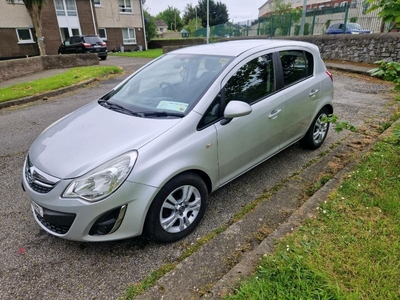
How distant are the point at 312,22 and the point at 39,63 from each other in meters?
14.4

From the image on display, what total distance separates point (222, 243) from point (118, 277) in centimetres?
90

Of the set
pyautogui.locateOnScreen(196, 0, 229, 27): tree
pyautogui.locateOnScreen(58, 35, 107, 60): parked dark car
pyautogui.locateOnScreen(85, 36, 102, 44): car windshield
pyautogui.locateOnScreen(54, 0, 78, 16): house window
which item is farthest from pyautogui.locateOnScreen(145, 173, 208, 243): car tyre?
pyautogui.locateOnScreen(196, 0, 229, 27): tree

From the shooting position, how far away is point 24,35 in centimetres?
2319

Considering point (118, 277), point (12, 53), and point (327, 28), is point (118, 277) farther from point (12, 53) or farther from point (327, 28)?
point (12, 53)

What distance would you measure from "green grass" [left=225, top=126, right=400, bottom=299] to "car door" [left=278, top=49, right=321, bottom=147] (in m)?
1.04

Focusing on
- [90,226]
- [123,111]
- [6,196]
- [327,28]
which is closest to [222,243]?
[90,226]

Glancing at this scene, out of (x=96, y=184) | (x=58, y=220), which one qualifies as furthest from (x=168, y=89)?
(x=58, y=220)

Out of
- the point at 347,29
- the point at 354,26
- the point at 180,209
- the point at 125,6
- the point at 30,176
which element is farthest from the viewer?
the point at 125,6

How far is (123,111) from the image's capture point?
2.85 metres

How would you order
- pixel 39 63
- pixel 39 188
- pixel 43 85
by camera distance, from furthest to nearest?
pixel 39 63 < pixel 43 85 < pixel 39 188

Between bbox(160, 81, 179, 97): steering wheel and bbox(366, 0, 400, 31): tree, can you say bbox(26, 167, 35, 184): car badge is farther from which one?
bbox(366, 0, 400, 31): tree

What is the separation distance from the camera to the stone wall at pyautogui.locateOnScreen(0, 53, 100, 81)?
35.3 ft

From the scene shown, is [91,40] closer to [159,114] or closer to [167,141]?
[159,114]

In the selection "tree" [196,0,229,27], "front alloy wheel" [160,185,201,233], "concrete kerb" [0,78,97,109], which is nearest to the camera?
"front alloy wheel" [160,185,201,233]
